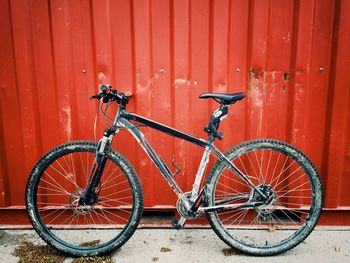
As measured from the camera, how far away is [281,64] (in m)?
3.25

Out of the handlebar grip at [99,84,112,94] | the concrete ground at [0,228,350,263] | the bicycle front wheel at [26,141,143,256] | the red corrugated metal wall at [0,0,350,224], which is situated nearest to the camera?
the handlebar grip at [99,84,112,94]

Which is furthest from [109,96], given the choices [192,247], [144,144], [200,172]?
[192,247]

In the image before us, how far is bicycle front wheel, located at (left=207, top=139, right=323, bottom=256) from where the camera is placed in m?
3.08

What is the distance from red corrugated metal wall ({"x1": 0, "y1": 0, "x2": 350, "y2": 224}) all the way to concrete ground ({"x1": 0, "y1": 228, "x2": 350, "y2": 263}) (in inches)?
15.8

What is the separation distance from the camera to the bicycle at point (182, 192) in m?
2.97

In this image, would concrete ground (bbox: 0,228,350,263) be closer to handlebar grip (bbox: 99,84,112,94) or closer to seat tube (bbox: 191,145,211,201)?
seat tube (bbox: 191,145,211,201)

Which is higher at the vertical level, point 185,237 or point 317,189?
point 317,189

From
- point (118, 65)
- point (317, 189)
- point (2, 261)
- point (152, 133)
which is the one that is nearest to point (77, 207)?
point (2, 261)

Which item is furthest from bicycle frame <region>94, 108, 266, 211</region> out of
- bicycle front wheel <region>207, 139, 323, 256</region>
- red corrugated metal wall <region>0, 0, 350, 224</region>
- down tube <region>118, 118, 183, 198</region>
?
red corrugated metal wall <region>0, 0, 350, 224</region>

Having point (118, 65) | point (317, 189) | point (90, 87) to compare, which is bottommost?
point (317, 189)

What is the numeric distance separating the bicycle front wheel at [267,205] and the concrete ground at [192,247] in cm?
14

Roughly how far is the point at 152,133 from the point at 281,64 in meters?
1.48

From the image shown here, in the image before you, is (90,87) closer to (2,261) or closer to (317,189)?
(2,261)

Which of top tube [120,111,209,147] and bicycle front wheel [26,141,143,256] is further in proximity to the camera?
bicycle front wheel [26,141,143,256]
